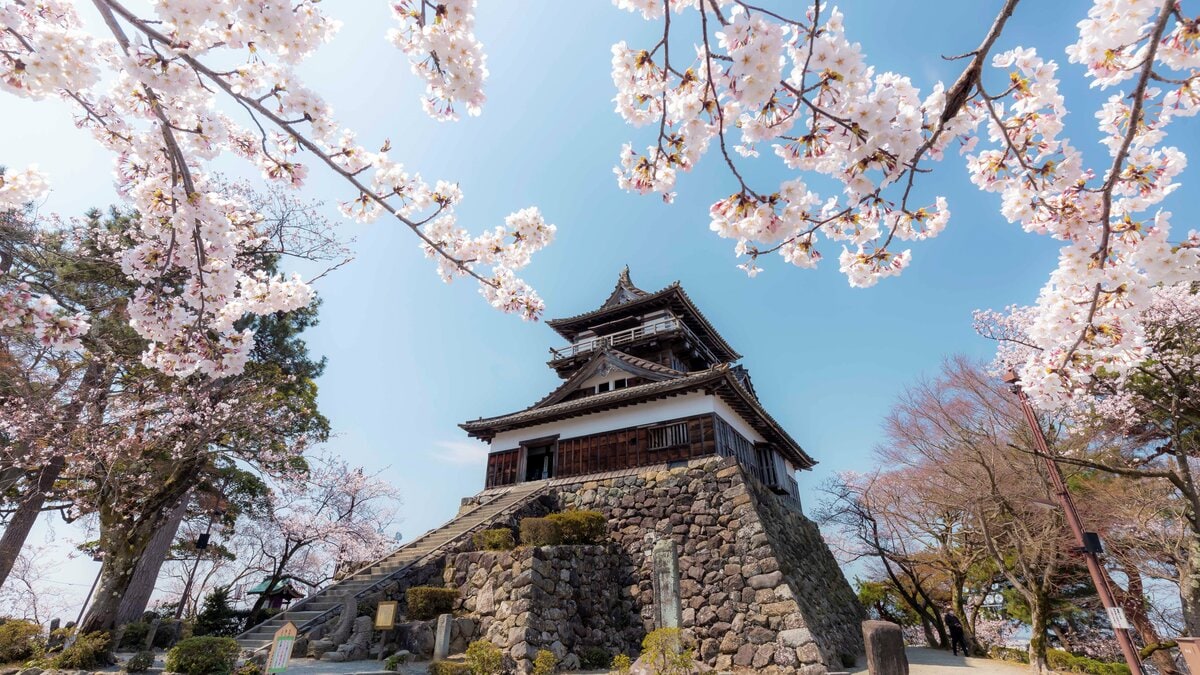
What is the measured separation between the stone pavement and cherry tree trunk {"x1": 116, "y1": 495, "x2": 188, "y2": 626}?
17.6 m

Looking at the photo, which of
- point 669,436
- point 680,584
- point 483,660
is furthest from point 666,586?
point 669,436

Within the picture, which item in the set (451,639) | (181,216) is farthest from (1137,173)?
(451,639)

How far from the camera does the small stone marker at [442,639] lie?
31.2 feet

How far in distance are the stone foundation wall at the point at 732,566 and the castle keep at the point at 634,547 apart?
0.04 meters

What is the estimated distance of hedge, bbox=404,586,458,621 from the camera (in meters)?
10.7

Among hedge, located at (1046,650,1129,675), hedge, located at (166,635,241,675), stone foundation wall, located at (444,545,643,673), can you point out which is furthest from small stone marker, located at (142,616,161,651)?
hedge, located at (1046,650,1129,675)

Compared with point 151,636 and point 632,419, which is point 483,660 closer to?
point 632,419

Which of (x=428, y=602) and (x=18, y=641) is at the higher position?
(x=428, y=602)

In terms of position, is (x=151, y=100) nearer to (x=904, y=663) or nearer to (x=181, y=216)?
(x=181, y=216)

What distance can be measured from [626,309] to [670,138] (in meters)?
17.6

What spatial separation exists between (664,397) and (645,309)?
21.4 ft

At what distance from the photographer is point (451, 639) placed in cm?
1018

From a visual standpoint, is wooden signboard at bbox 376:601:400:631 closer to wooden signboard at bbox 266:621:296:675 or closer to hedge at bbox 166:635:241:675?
hedge at bbox 166:635:241:675

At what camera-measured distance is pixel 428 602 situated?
10.8m
